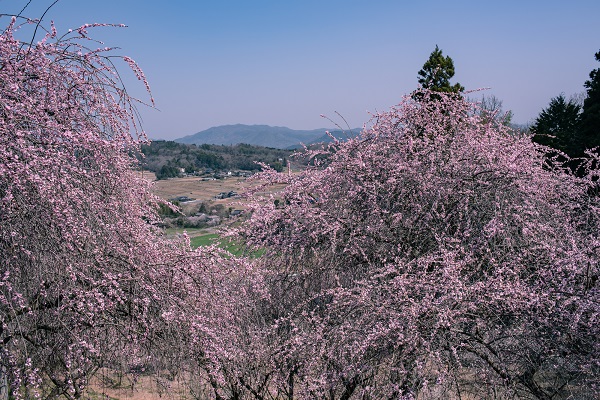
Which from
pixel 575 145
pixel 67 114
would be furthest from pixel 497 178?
pixel 575 145

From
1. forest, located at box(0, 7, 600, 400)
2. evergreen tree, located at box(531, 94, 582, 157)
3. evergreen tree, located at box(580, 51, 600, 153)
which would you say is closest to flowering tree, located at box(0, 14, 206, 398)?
forest, located at box(0, 7, 600, 400)

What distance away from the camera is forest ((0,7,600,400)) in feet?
12.3

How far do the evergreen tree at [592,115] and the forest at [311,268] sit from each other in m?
16.5

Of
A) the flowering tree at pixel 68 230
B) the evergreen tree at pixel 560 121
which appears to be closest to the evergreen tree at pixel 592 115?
the evergreen tree at pixel 560 121

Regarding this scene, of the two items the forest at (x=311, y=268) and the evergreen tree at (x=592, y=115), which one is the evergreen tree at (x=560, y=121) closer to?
the evergreen tree at (x=592, y=115)

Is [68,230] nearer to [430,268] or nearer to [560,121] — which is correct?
[430,268]

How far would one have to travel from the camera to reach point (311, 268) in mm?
6465

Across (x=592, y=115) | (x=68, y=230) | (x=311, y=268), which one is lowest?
(x=311, y=268)

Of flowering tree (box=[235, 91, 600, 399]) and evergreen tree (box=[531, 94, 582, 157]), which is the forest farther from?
evergreen tree (box=[531, 94, 582, 157])

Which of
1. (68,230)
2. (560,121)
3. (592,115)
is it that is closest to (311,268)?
(68,230)

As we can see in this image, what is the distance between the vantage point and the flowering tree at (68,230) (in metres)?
3.52

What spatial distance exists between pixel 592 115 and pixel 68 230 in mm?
22820

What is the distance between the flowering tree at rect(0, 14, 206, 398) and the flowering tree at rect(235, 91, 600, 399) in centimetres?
159

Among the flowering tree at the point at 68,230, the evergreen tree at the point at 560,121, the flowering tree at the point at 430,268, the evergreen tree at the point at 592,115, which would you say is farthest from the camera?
the evergreen tree at the point at 560,121
